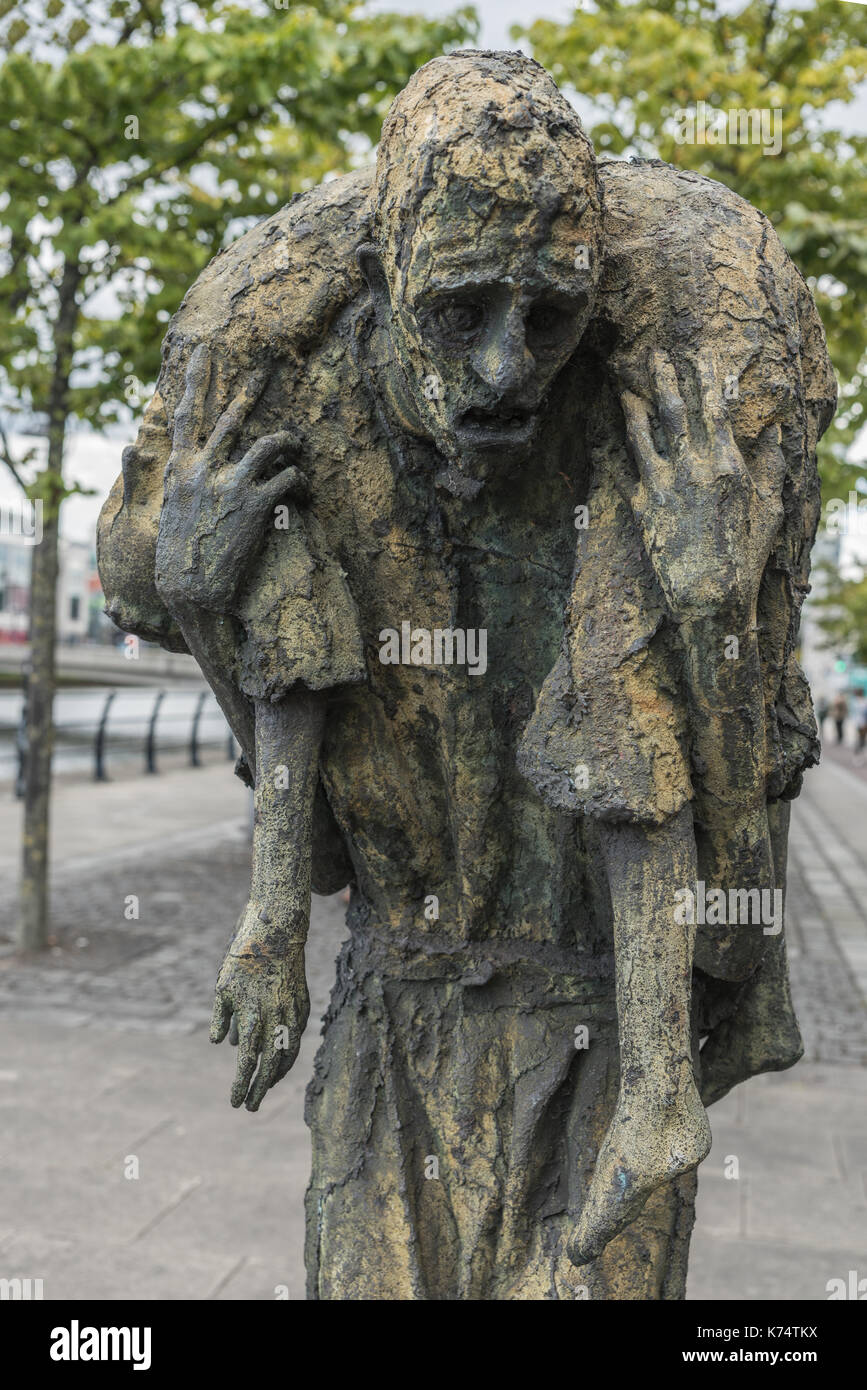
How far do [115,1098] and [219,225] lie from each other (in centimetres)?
469

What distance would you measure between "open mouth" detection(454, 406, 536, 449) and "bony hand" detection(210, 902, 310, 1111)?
32.7 inches

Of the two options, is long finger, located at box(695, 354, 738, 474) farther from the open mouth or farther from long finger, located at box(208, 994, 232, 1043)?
long finger, located at box(208, 994, 232, 1043)

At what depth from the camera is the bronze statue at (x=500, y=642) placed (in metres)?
1.86

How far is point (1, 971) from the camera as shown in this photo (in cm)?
770

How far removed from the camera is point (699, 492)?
6.15ft

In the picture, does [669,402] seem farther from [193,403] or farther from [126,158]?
[126,158]

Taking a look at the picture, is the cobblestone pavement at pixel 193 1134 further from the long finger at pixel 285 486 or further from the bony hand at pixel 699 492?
the long finger at pixel 285 486

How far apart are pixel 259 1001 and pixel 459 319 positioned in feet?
3.63

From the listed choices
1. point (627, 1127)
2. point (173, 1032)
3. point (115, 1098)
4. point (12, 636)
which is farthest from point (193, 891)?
point (12, 636)

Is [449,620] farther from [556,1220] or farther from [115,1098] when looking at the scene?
[115,1098]

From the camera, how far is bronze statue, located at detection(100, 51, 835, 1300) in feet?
6.11

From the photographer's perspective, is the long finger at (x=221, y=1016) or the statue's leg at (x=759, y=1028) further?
the statue's leg at (x=759, y=1028)

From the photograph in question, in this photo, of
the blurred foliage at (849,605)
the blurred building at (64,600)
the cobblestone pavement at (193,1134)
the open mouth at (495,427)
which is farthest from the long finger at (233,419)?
the blurred building at (64,600)

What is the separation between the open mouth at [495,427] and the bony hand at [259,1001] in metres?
0.83
